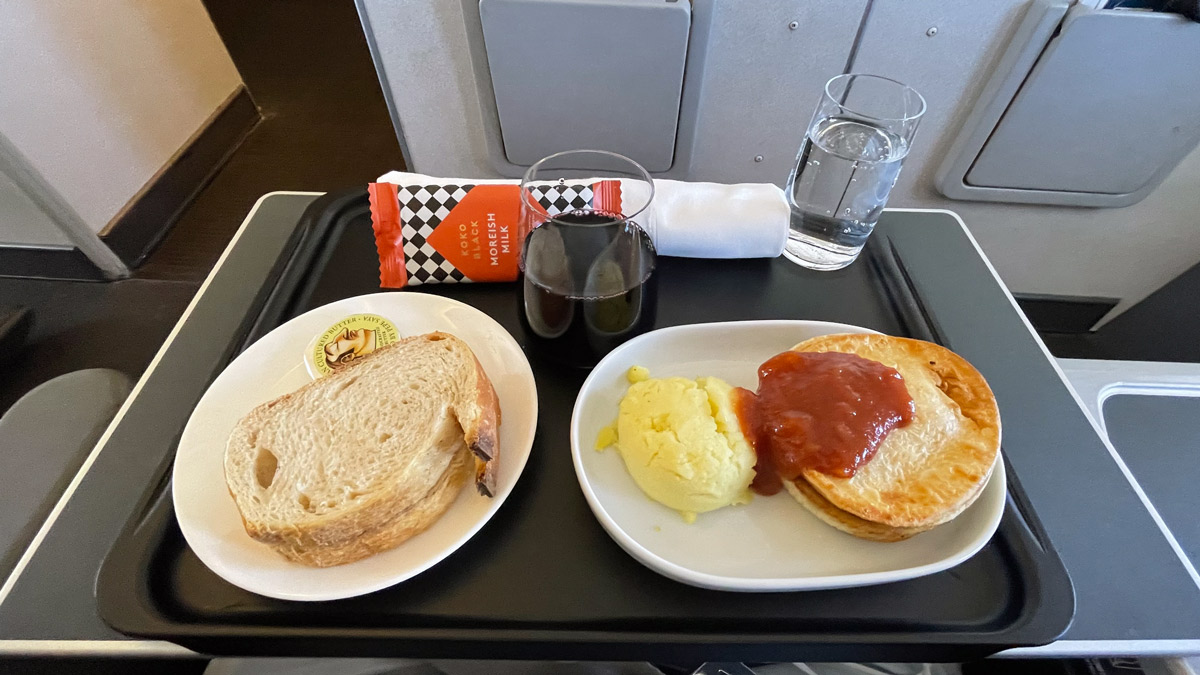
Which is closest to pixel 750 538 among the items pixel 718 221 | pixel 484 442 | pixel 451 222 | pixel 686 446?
pixel 686 446

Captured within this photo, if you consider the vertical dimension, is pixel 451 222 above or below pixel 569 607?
above

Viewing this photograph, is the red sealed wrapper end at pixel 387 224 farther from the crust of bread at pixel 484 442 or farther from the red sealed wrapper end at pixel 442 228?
the crust of bread at pixel 484 442

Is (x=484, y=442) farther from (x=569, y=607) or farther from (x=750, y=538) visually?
(x=750, y=538)

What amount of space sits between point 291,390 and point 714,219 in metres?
0.71

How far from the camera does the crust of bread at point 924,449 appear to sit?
660mm

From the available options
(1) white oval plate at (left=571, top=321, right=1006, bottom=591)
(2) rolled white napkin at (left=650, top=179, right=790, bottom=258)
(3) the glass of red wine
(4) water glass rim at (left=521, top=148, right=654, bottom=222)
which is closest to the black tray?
(1) white oval plate at (left=571, top=321, right=1006, bottom=591)

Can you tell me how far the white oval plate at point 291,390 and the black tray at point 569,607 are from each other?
0.04 metres

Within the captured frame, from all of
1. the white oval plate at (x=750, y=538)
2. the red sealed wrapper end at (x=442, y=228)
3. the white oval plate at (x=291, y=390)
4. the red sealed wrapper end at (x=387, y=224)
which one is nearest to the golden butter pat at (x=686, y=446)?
the white oval plate at (x=750, y=538)

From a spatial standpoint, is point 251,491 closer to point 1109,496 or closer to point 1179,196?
point 1109,496

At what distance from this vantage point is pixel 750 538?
2.35ft

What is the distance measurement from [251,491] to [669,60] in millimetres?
1189

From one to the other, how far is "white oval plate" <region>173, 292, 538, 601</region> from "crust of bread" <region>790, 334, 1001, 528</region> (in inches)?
15.5

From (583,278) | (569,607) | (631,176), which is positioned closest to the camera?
(569,607)

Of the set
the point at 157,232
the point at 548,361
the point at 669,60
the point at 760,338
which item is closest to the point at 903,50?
the point at 669,60
